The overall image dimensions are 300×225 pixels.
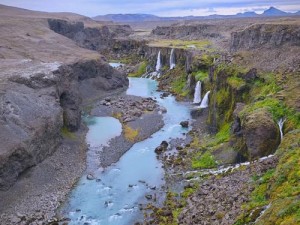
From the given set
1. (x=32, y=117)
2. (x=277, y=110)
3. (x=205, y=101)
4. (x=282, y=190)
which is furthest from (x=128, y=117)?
(x=282, y=190)

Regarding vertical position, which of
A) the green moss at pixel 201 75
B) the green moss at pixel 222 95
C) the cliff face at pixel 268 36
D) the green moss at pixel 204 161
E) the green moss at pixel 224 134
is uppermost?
the cliff face at pixel 268 36

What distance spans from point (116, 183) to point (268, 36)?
42.1 meters

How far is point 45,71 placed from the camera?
6297 cm

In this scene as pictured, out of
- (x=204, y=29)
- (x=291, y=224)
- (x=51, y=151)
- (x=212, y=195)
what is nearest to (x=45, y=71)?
(x=51, y=151)

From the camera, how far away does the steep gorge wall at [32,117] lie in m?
43.2

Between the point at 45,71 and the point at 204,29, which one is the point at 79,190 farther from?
the point at 204,29

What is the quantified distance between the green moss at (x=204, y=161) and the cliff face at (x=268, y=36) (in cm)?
2693

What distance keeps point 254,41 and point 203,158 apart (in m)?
35.6

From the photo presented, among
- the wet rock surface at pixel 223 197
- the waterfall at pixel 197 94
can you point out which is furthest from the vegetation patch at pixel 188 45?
the wet rock surface at pixel 223 197

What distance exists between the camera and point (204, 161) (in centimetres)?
4853

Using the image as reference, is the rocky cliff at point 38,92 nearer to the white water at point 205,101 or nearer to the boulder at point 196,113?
the boulder at point 196,113

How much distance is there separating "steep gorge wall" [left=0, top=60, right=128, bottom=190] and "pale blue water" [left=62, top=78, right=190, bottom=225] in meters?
6.03

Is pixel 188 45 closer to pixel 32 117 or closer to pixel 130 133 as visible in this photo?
pixel 130 133

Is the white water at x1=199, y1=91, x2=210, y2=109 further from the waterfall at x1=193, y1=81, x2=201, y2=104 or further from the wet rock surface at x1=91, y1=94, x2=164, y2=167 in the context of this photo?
the wet rock surface at x1=91, y1=94, x2=164, y2=167
